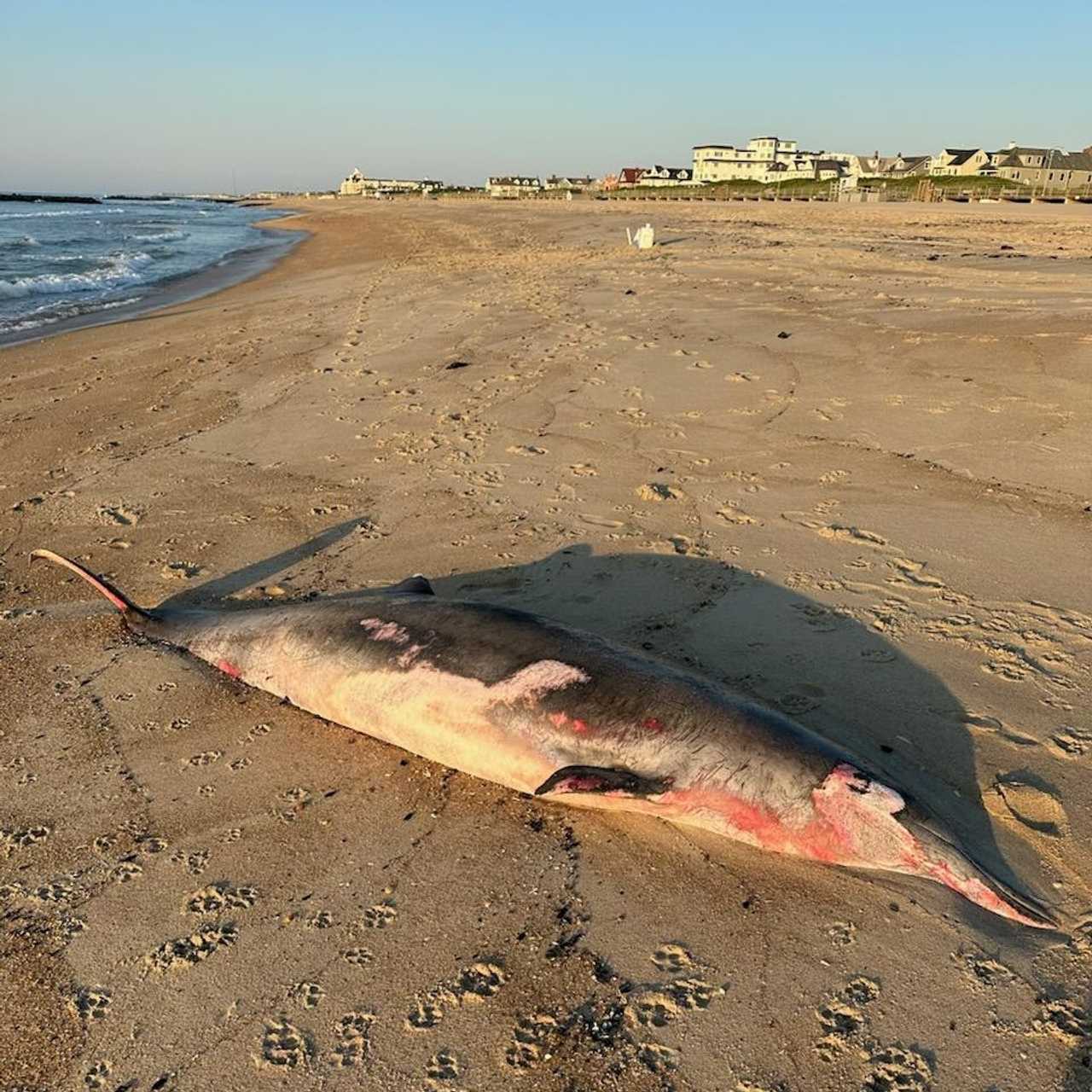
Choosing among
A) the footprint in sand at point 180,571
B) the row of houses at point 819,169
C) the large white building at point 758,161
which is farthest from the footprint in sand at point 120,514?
the large white building at point 758,161

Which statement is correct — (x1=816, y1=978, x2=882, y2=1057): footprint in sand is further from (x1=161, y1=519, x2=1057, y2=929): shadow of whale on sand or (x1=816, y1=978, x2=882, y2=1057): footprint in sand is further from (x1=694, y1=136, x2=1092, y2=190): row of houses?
(x1=694, y1=136, x2=1092, y2=190): row of houses

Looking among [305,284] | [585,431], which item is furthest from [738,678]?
[305,284]

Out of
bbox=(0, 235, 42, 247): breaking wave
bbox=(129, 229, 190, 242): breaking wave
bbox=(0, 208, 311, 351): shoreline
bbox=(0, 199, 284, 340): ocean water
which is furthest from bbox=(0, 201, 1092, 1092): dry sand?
bbox=(129, 229, 190, 242): breaking wave

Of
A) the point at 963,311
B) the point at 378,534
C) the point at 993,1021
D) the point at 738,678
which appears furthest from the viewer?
the point at 963,311

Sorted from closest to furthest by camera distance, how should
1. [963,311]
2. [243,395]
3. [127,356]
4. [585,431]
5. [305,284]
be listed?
1. [585,431]
2. [243,395]
3. [963,311]
4. [127,356]
5. [305,284]

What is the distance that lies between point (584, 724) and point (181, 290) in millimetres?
20864

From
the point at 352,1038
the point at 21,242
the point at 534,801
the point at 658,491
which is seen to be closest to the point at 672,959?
the point at 534,801

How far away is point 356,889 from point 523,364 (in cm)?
760

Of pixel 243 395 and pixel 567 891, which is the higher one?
pixel 243 395

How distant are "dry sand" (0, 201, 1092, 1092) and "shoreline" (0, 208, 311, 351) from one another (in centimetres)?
566

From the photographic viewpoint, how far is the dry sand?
7.70 ft

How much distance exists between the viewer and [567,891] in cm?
282

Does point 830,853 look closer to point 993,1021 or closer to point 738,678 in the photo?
point 993,1021

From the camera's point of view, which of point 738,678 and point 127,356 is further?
point 127,356
